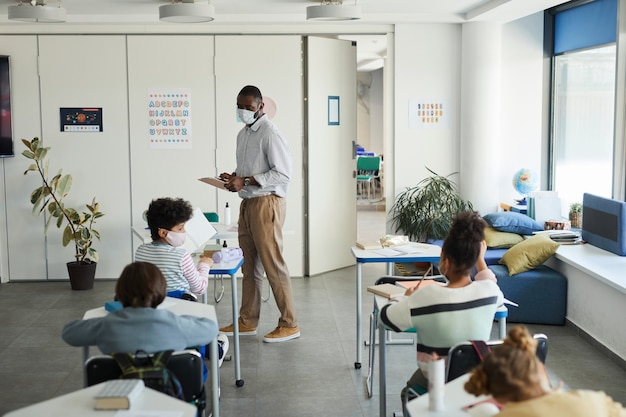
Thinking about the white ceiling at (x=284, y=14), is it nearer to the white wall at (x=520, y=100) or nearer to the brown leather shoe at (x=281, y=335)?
the white wall at (x=520, y=100)

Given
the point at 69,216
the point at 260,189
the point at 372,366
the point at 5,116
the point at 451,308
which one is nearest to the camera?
the point at 451,308

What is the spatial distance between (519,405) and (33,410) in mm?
1523

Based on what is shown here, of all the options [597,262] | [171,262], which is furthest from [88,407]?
[597,262]

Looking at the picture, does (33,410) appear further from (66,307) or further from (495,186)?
(495,186)

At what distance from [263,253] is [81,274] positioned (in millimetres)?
2909

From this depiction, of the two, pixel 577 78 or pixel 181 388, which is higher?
pixel 577 78

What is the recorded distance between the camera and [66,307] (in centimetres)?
720

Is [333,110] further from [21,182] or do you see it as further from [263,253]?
[21,182]

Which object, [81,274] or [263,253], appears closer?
[263,253]

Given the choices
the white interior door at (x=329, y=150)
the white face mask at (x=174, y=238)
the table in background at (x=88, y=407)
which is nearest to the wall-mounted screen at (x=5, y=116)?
the white interior door at (x=329, y=150)

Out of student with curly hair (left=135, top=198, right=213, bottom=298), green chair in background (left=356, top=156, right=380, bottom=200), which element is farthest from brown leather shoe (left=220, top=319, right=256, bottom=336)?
green chair in background (left=356, top=156, right=380, bottom=200)

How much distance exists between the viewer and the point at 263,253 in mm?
5766

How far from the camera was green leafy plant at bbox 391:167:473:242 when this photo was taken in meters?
8.00

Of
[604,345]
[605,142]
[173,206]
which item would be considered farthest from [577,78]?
[173,206]
